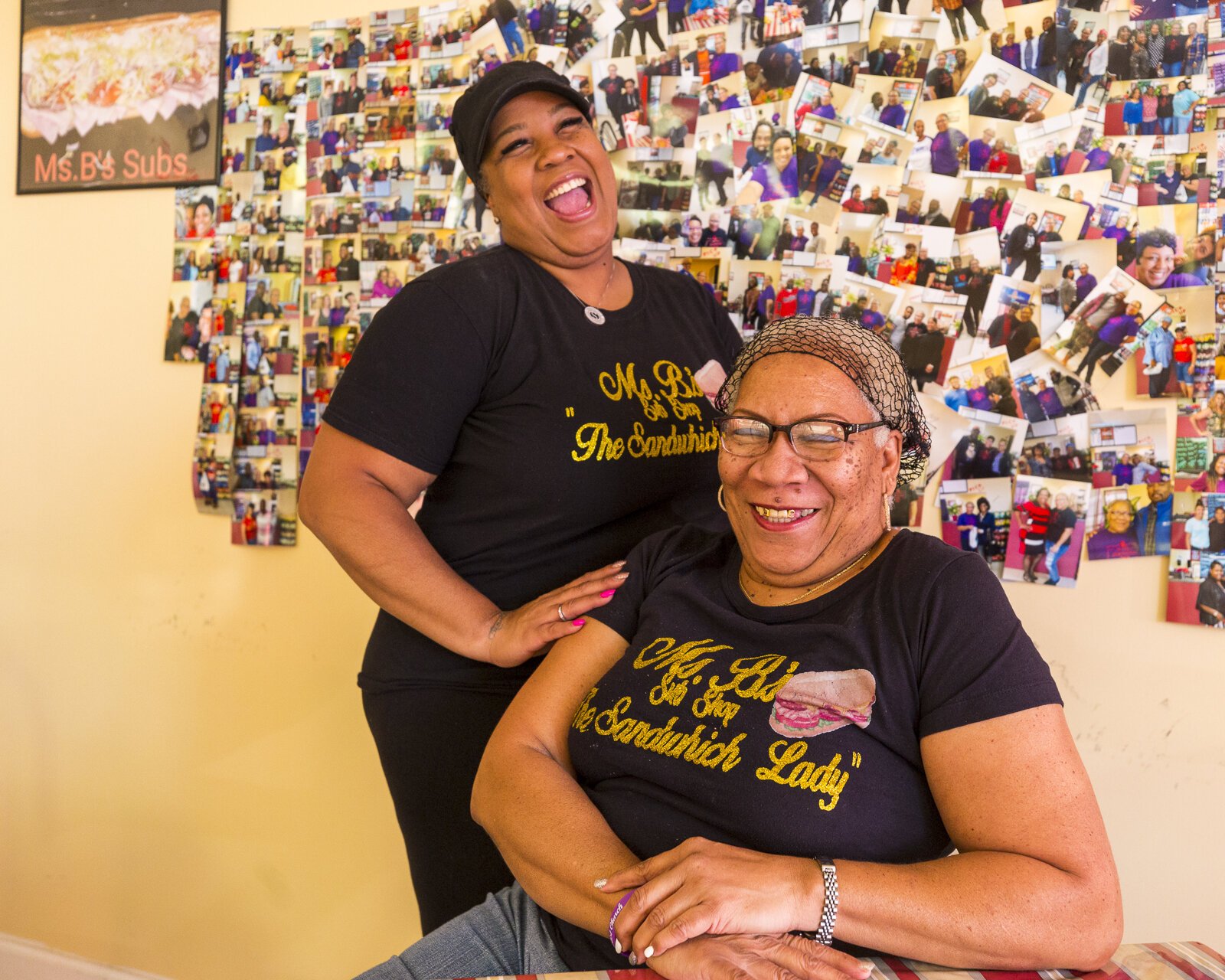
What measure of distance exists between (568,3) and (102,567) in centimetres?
178

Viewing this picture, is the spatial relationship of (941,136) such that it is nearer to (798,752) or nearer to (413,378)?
(413,378)

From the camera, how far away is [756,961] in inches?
44.1

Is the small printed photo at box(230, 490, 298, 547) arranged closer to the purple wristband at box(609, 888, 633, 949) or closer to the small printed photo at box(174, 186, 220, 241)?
the small printed photo at box(174, 186, 220, 241)

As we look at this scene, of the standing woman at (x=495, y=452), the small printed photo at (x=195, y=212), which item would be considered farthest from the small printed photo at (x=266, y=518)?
the standing woman at (x=495, y=452)

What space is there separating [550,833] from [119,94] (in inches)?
86.7

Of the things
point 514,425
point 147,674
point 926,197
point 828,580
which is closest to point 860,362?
point 828,580

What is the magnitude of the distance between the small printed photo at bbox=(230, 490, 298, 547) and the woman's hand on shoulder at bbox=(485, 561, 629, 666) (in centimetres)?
102

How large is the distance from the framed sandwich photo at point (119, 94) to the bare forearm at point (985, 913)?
2196 mm

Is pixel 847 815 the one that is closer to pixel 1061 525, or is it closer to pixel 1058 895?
pixel 1058 895

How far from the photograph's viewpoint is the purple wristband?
1202 mm

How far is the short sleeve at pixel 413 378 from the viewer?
167 cm

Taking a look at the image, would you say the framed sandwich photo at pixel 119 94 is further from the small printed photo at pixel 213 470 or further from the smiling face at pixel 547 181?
the smiling face at pixel 547 181

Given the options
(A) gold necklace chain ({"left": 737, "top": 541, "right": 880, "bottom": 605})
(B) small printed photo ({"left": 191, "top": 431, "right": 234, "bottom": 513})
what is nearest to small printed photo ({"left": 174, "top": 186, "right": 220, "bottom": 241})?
(B) small printed photo ({"left": 191, "top": 431, "right": 234, "bottom": 513})

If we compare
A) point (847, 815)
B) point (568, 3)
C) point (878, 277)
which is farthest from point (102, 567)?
point (847, 815)
